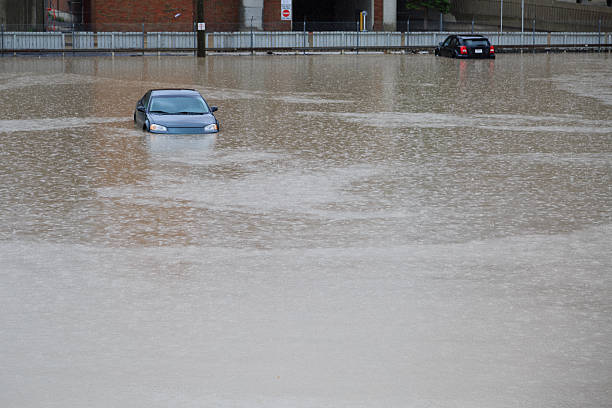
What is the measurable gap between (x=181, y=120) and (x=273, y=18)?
4653 centimetres

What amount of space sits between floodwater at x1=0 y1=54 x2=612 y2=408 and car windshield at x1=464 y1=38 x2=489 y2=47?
31744mm

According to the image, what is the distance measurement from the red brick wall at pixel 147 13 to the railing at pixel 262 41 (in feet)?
14.4

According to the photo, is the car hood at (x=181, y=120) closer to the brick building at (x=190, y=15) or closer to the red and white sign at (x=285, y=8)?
the brick building at (x=190, y=15)

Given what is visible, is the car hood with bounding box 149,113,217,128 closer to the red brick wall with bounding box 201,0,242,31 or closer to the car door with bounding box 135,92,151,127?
the car door with bounding box 135,92,151,127

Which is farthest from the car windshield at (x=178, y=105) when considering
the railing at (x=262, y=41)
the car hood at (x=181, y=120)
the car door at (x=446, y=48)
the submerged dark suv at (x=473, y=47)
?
the car door at (x=446, y=48)

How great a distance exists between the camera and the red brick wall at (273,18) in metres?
64.5

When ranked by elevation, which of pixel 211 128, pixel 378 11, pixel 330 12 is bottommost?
pixel 211 128

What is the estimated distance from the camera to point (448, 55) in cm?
5534

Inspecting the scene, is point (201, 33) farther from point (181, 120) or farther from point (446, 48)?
point (181, 120)

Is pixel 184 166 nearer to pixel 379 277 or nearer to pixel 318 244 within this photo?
pixel 318 244

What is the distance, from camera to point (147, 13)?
62531 mm

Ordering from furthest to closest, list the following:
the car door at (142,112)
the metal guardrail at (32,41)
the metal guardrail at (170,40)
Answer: the metal guardrail at (170,40) < the metal guardrail at (32,41) < the car door at (142,112)

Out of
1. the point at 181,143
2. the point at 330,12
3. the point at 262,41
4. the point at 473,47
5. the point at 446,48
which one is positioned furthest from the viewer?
the point at 330,12

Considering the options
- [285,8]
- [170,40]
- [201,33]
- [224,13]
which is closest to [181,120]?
[201,33]
